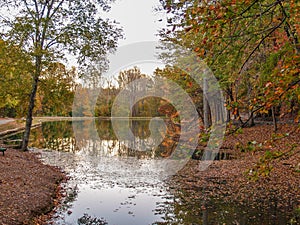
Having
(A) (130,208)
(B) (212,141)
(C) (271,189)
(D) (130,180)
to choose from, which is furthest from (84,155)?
(B) (212,141)

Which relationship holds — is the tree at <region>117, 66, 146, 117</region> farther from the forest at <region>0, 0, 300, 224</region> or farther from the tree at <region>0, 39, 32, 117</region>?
the tree at <region>0, 39, 32, 117</region>

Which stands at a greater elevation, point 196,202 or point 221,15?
point 221,15

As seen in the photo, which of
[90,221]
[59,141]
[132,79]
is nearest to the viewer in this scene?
[90,221]

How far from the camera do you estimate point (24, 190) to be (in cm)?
754

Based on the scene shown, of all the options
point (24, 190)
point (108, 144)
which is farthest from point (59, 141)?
point (24, 190)

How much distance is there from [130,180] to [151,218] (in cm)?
355

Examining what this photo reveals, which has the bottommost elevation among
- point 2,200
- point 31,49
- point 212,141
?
point 2,200

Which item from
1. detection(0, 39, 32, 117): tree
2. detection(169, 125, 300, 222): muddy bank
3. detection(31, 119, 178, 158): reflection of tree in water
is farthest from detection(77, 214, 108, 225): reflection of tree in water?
detection(0, 39, 32, 117): tree

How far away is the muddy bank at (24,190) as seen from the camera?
6.07 m

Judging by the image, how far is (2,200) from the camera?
6.38m

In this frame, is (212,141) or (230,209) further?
(230,209)

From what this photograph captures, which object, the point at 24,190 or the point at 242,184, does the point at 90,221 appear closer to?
the point at 24,190

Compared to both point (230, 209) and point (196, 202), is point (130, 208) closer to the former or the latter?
point (196, 202)

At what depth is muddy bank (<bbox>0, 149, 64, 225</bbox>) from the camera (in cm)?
607
